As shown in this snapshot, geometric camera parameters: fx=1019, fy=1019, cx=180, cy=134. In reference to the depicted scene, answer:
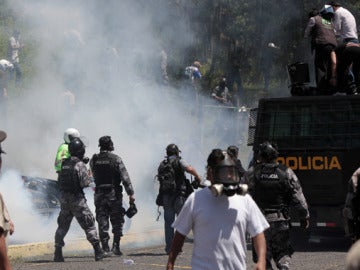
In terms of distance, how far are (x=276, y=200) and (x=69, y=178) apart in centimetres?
362

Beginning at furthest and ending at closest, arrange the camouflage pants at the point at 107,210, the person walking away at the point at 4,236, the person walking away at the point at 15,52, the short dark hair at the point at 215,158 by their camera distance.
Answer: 1. the person walking away at the point at 15,52
2. the camouflage pants at the point at 107,210
3. the person walking away at the point at 4,236
4. the short dark hair at the point at 215,158

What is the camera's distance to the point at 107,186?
13.0 metres

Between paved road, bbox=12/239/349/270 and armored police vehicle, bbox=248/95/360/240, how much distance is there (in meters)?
0.41

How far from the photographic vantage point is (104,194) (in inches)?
514

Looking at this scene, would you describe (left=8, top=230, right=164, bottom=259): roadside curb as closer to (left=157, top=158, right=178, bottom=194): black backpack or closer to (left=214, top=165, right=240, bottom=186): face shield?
(left=157, top=158, right=178, bottom=194): black backpack

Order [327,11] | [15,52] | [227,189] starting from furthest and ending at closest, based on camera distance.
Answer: [15,52] < [327,11] < [227,189]

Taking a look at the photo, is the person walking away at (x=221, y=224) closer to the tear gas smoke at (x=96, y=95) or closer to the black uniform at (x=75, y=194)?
the black uniform at (x=75, y=194)

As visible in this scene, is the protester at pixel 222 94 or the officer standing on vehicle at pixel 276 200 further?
the protester at pixel 222 94

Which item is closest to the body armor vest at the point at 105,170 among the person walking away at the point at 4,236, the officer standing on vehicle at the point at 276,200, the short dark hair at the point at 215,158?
the officer standing on vehicle at the point at 276,200

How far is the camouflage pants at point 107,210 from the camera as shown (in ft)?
42.7

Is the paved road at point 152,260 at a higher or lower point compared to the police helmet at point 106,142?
lower

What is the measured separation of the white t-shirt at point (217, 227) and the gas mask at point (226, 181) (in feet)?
0.38

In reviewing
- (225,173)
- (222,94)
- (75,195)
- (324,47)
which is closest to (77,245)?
(75,195)

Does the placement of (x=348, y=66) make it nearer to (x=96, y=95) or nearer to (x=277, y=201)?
(x=277, y=201)
